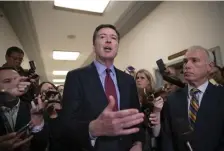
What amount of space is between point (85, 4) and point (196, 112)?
96.2 inches

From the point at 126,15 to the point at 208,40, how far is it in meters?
1.57

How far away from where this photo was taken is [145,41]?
384cm

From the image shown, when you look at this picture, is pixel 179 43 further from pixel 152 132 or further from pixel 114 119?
pixel 114 119

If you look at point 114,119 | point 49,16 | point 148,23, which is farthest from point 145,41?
point 114,119

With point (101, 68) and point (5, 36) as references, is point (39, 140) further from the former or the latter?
point (5, 36)

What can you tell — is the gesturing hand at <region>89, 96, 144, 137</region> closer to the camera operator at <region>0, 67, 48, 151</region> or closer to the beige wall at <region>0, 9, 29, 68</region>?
the camera operator at <region>0, 67, 48, 151</region>

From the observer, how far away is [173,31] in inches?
122

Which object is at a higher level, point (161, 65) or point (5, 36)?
point (5, 36)

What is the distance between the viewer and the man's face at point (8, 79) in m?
1.34

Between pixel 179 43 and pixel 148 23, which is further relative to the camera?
pixel 148 23

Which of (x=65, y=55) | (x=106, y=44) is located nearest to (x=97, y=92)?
(x=106, y=44)

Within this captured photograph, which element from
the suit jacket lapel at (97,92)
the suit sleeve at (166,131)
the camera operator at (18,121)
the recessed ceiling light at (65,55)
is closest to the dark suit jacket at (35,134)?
the camera operator at (18,121)

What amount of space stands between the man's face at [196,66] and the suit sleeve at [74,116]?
0.85 metres

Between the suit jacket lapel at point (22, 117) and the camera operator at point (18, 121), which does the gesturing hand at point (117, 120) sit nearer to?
the camera operator at point (18, 121)
